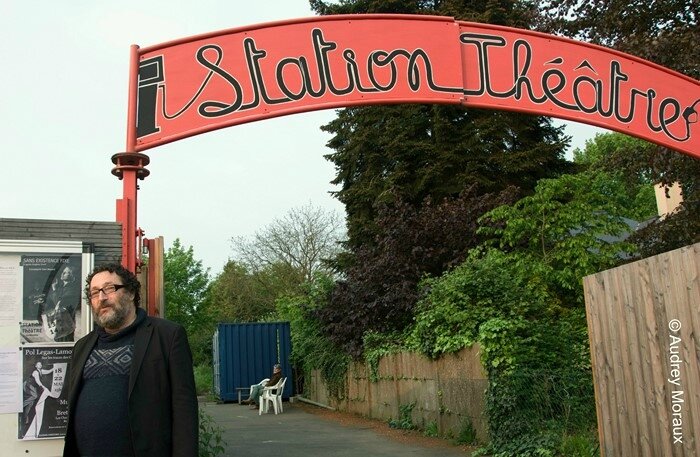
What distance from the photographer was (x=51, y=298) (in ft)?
17.3

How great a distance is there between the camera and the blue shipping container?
25.3 m

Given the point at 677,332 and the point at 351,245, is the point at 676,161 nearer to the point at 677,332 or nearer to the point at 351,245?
the point at 677,332

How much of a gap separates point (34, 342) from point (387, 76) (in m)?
3.58

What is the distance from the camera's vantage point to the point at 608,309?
22.9ft

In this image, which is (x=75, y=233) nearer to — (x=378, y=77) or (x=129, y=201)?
(x=129, y=201)

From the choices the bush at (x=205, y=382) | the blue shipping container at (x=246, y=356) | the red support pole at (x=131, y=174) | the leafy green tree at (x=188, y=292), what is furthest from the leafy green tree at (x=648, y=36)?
the leafy green tree at (x=188, y=292)

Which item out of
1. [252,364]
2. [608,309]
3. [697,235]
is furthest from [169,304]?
[608,309]

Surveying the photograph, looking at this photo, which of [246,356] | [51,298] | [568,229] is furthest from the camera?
[246,356]

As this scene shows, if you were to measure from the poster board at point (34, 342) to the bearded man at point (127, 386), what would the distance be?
53.3 inches

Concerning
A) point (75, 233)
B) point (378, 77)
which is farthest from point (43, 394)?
point (378, 77)

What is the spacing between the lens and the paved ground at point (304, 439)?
12.6 meters

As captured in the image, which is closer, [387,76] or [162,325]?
[162,325]

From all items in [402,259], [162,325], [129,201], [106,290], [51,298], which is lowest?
[162,325]

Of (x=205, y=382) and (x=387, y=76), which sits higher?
(x=387, y=76)
